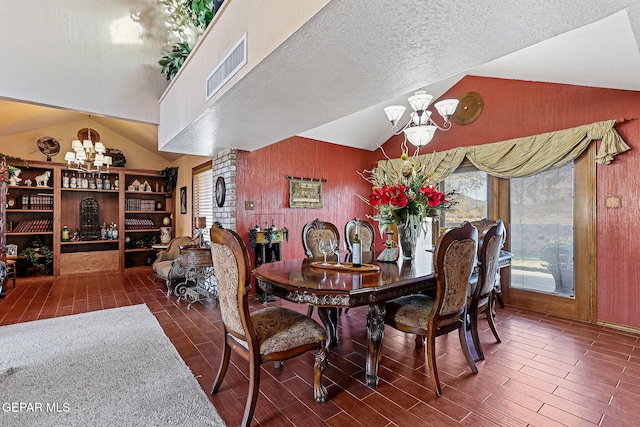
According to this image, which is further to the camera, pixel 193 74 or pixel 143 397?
pixel 193 74

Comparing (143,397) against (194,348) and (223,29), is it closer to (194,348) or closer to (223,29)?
(194,348)

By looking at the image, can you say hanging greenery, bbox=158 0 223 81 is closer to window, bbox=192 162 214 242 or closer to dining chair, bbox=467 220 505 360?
window, bbox=192 162 214 242

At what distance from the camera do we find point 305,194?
513 centimetres

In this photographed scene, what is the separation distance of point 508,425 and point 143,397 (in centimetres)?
225

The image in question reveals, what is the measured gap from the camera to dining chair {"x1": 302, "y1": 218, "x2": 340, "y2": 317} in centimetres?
329

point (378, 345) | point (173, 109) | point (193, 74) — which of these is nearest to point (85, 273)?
point (173, 109)

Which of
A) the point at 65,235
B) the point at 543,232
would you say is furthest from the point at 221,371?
the point at 65,235

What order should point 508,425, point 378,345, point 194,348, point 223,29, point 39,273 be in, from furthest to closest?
1. point 39,273
2. point 194,348
3. point 223,29
4. point 378,345
5. point 508,425

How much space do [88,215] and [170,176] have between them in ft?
5.88

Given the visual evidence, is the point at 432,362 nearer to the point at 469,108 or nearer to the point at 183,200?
the point at 469,108

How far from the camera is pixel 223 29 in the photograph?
7.81 ft

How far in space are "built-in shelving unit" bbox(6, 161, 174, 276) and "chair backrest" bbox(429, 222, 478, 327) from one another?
251 inches

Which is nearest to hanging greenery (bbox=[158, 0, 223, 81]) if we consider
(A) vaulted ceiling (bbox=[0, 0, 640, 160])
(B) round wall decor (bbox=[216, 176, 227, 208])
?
(A) vaulted ceiling (bbox=[0, 0, 640, 160])

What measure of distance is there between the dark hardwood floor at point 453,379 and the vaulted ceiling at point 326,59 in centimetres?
215
